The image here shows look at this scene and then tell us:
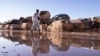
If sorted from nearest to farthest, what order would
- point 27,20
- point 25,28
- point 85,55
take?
point 85,55 → point 25,28 → point 27,20

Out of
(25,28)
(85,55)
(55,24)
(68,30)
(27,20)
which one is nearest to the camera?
(85,55)

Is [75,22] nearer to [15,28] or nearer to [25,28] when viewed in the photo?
[25,28]

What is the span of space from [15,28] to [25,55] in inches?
1025

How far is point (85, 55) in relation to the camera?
6.11 m

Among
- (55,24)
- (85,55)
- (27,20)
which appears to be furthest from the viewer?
(27,20)

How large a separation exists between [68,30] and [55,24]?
80.5 inches

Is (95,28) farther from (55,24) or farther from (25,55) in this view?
(25,55)

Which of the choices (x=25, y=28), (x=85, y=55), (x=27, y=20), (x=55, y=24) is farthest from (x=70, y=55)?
(x=27, y=20)

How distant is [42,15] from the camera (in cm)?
2906

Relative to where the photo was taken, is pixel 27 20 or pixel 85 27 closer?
pixel 85 27

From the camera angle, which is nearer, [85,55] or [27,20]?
[85,55]

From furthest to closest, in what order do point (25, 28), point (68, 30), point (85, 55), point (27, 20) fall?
1. point (27, 20)
2. point (25, 28)
3. point (68, 30)
4. point (85, 55)

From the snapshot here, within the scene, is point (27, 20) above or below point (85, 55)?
above

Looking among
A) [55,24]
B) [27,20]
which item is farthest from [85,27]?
[27,20]
